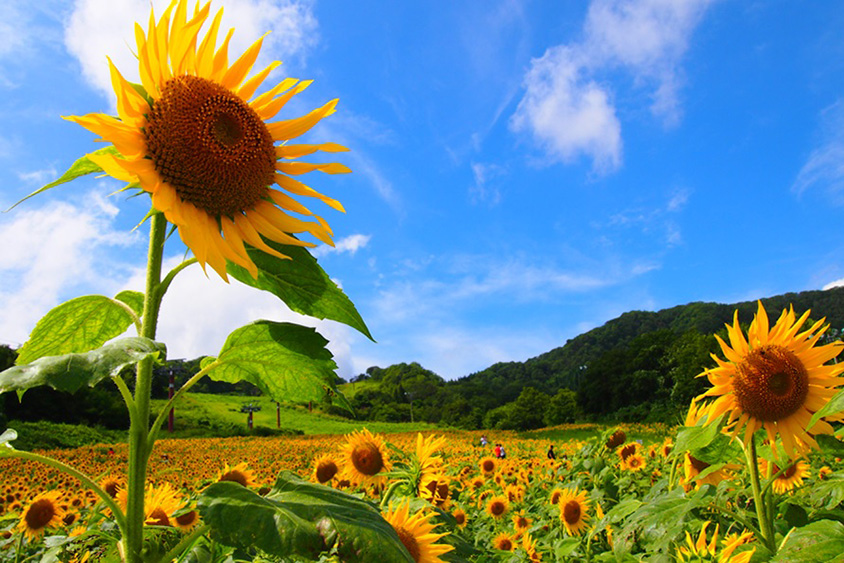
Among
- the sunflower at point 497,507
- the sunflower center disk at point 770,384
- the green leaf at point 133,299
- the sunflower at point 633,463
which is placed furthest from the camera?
the sunflower at point 633,463

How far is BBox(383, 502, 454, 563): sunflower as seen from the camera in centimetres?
179

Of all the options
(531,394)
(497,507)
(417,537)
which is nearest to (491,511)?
(497,507)

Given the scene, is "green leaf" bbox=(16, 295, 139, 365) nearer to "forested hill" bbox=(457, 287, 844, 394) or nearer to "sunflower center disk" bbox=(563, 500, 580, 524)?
"sunflower center disk" bbox=(563, 500, 580, 524)

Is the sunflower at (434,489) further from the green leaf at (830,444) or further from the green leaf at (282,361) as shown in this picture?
the green leaf at (830,444)

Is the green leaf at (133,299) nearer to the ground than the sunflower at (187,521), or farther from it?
farther from it

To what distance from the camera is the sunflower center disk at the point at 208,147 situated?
3.95 ft

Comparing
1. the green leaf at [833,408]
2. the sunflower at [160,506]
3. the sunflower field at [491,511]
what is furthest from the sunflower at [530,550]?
the green leaf at [833,408]

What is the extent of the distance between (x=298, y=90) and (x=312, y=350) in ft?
2.23

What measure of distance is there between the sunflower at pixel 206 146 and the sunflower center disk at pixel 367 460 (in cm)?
192

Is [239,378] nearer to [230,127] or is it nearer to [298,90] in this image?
[230,127]

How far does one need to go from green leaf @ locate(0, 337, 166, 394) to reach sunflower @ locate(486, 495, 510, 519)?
454 centimetres

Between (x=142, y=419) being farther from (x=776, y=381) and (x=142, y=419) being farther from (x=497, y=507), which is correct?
(x=497, y=507)

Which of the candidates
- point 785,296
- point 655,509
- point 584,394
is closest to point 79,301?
point 655,509

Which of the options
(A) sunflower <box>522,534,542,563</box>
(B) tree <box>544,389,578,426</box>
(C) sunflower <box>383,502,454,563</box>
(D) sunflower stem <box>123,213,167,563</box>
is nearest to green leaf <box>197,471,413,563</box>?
(D) sunflower stem <box>123,213,167,563</box>
